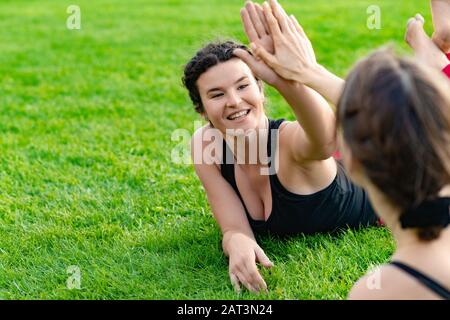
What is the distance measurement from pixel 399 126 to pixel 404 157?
0.08m

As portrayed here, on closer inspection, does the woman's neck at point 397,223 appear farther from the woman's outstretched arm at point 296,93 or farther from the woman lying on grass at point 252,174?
the woman lying on grass at point 252,174

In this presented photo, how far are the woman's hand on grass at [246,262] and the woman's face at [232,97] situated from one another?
1.65 ft

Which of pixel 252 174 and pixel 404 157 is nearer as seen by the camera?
pixel 404 157

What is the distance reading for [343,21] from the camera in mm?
9070

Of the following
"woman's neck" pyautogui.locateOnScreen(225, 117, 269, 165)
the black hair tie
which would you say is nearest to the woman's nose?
"woman's neck" pyautogui.locateOnScreen(225, 117, 269, 165)

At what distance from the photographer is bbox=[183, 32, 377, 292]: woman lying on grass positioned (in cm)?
319

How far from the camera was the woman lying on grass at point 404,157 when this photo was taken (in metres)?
1.81

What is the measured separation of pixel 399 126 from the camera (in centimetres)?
180

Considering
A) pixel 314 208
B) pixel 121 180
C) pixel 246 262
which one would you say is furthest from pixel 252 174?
pixel 121 180

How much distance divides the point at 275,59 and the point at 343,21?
674cm

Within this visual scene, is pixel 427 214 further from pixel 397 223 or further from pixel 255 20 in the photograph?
pixel 255 20


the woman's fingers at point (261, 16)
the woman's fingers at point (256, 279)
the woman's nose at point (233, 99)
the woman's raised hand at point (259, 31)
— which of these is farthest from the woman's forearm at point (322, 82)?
the woman's fingers at point (256, 279)

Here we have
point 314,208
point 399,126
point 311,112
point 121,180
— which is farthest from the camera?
point 121,180
